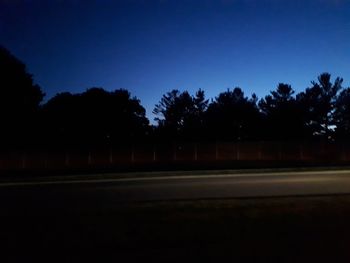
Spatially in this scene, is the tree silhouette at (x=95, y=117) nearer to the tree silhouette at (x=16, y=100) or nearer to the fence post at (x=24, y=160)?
the tree silhouette at (x=16, y=100)

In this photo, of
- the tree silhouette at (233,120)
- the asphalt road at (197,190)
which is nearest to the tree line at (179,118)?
the tree silhouette at (233,120)

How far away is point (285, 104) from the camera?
6669 cm

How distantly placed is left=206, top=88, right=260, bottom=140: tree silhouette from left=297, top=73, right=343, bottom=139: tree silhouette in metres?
6.68

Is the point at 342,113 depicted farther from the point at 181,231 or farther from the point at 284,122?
the point at 181,231

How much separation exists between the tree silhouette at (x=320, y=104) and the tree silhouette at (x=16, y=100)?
3577 cm

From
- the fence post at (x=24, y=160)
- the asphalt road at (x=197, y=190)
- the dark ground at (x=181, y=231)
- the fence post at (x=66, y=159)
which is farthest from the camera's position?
the fence post at (x=66, y=159)

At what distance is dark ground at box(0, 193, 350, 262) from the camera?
24.6ft

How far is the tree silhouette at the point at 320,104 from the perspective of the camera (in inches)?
2576

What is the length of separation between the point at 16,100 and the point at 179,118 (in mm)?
35599

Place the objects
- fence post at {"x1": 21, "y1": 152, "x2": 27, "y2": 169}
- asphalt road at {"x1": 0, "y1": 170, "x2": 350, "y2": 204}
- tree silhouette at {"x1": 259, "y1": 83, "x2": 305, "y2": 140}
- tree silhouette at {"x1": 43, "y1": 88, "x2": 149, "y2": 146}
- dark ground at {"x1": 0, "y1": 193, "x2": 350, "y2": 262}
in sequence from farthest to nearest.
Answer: tree silhouette at {"x1": 259, "y1": 83, "x2": 305, "y2": 140}, tree silhouette at {"x1": 43, "y1": 88, "x2": 149, "y2": 146}, fence post at {"x1": 21, "y1": 152, "x2": 27, "y2": 169}, asphalt road at {"x1": 0, "y1": 170, "x2": 350, "y2": 204}, dark ground at {"x1": 0, "y1": 193, "x2": 350, "y2": 262}

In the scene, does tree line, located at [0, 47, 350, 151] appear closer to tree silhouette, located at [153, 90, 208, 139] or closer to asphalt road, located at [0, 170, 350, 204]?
tree silhouette, located at [153, 90, 208, 139]

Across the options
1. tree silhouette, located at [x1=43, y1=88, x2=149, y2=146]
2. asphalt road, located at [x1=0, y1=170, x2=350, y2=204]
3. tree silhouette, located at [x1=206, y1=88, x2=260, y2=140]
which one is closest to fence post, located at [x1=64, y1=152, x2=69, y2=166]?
tree silhouette, located at [x1=43, y1=88, x2=149, y2=146]

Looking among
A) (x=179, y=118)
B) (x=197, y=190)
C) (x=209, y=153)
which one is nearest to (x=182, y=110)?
(x=179, y=118)

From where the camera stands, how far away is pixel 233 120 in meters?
64.9
